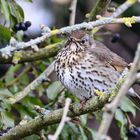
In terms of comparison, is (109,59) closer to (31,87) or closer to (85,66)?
(85,66)

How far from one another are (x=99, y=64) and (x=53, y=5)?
2.97m

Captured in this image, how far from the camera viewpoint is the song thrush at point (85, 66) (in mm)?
4070

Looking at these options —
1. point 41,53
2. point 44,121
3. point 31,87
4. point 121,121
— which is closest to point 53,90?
point 31,87

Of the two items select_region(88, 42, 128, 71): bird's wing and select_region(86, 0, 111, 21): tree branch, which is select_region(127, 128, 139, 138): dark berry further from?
select_region(86, 0, 111, 21): tree branch

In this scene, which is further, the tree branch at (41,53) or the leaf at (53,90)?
the tree branch at (41,53)

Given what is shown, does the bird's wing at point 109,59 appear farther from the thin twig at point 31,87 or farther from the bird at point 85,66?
the thin twig at point 31,87

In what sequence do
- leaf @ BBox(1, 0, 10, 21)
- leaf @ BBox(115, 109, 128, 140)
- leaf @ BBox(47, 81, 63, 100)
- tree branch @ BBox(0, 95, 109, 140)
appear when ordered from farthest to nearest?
leaf @ BBox(47, 81, 63, 100) → leaf @ BBox(115, 109, 128, 140) → leaf @ BBox(1, 0, 10, 21) → tree branch @ BBox(0, 95, 109, 140)

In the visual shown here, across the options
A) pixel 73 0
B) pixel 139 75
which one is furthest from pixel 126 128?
pixel 139 75

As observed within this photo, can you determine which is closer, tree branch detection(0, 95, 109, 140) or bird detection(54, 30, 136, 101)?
tree branch detection(0, 95, 109, 140)

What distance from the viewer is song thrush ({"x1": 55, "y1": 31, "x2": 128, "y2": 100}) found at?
13.4 feet

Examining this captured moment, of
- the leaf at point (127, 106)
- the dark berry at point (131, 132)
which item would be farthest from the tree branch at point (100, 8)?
the dark berry at point (131, 132)

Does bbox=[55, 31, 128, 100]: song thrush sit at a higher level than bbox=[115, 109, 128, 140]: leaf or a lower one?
higher

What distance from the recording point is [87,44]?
4.46m

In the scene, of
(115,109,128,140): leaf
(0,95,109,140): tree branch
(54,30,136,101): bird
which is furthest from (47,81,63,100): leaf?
(0,95,109,140): tree branch
